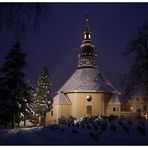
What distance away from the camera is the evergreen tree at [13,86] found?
66.5 feet

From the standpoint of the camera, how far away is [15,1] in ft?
27.0

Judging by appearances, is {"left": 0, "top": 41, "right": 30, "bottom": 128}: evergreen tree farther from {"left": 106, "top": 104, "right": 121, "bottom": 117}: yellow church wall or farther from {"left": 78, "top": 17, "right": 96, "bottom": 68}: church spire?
{"left": 78, "top": 17, "right": 96, "bottom": 68}: church spire

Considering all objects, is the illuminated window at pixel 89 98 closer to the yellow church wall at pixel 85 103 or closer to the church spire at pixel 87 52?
the yellow church wall at pixel 85 103

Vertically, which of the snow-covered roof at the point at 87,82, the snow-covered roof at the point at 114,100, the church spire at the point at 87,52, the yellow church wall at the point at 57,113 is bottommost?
the yellow church wall at the point at 57,113

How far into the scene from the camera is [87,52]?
3950 cm

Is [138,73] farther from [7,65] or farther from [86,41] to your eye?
[86,41]

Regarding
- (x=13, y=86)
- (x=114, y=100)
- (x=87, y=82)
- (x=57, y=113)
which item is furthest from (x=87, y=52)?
(x=13, y=86)

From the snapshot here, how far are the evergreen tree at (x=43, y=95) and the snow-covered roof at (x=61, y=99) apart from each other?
2.69 m

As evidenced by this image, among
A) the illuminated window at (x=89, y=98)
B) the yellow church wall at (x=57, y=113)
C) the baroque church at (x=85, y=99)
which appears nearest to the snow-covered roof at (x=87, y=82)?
the baroque church at (x=85, y=99)

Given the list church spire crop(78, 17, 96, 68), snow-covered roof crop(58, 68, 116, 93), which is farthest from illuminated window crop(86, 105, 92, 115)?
church spire crop(78, 17, 96, 68)

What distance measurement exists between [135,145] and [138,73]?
921cm

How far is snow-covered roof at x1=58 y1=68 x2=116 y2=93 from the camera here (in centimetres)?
3509

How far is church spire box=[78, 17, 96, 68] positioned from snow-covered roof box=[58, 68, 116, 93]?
90 centimetres

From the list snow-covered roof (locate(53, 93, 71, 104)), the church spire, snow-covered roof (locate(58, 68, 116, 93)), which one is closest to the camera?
snow-covered roof (locate(53, 93, 71, 104))
